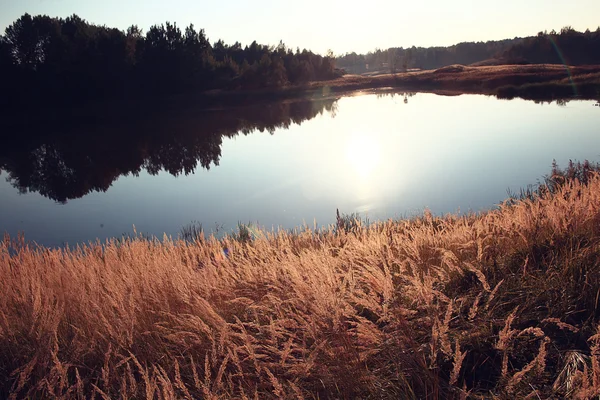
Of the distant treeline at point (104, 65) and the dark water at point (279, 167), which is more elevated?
the distant treeline at point (104, 65)

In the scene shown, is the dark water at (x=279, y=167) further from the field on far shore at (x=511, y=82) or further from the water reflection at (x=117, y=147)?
the field on far shore at (x=511, y=82)

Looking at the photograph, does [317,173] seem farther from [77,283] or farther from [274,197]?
[77,283]

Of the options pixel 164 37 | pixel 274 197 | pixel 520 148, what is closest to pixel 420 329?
pixel 274 197

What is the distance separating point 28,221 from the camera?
1490cm

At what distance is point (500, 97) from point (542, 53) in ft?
205

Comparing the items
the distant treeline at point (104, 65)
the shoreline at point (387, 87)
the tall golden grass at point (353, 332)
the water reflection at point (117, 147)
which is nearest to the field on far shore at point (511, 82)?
the shoreline at point (387, 87)

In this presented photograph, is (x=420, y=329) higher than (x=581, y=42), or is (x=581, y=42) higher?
(x=581, y=42)

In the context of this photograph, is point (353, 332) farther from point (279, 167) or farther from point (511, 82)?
point (511, 82)

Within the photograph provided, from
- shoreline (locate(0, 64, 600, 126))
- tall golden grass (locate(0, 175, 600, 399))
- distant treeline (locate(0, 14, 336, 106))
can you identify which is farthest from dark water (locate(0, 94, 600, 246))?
distant treeline (locate(0, 14, 336, 106))

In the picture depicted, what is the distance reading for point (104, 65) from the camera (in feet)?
166

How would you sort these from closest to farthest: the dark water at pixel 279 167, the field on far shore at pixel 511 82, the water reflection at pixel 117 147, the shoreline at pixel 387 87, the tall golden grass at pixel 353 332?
the tall golden grass at pixel 353 332
the dark water at pixel 279 167
the water reflection at pixel 117 147
the field on far shore at pixel 511 82
the shoreline at pixel 387 87

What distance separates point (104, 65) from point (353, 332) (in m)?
55.8

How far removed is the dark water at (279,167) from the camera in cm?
1354

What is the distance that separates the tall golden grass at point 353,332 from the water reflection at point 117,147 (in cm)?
1615
